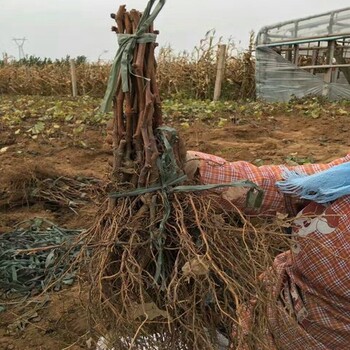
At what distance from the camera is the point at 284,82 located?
12.6 m

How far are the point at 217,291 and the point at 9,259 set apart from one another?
2.16m

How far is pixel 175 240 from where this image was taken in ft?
3.69

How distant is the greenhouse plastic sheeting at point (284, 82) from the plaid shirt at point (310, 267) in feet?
→ 35.4

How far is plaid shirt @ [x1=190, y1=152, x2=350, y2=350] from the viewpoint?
146cm

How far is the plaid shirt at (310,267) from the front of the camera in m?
1.46

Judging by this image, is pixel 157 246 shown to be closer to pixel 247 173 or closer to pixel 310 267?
pixel 247 173

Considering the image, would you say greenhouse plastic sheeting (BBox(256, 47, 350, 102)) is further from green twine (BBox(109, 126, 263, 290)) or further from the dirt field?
green twine (BBox(109, 126, 263, 290))

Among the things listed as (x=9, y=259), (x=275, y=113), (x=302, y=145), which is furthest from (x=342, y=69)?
(x=9, y=259)

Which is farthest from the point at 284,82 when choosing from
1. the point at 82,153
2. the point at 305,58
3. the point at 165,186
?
the point at 165,186

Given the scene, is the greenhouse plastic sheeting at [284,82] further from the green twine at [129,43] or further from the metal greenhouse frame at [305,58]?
the green twine at [129,43]

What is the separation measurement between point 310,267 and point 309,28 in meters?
11.5

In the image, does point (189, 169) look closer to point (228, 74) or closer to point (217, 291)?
point (217, 291)

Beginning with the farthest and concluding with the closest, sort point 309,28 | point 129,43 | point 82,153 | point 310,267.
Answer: point 309,28, point 82,153, point 310,267, point 129,43

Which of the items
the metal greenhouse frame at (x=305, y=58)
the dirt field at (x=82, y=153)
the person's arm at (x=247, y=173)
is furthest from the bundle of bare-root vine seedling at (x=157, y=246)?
the metal greenhouse frame at (x=305, y=58)
